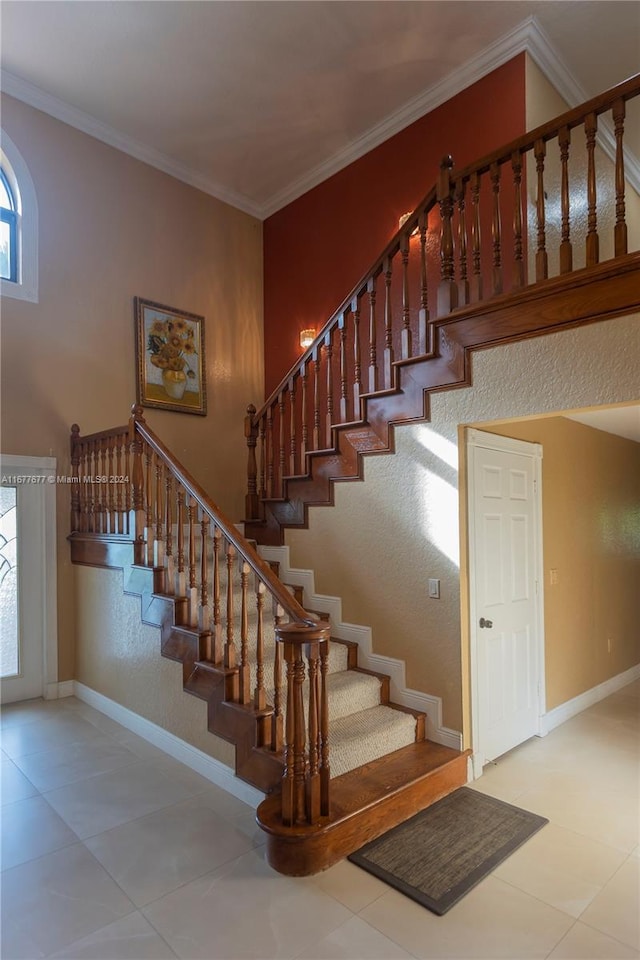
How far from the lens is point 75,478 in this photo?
15.5 feet

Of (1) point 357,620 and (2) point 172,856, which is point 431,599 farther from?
(2) point 172,856

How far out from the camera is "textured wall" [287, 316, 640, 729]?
2.70 m

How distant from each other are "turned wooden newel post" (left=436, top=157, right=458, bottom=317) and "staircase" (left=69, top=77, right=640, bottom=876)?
0.01 m

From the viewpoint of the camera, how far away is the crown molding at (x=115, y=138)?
4602 mm

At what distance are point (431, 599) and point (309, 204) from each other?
4671 millimetres

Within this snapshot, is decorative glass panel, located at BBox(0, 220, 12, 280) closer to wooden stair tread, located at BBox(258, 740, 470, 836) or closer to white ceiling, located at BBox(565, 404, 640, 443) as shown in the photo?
wooden stair tread, located at BBox(258, 740, 470, 836)

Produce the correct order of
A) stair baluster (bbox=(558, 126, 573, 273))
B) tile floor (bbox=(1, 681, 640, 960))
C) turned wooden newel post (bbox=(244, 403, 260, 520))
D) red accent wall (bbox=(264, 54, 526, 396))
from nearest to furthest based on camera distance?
1. tile floor (bbox=(1, 681, 640, 960))
2. stair baluster (bbox=(558, 126, 573, 273))
3. red accent wall (bbox=(264, 54, 526, 396))
4. turned wooden newel post (bbox=(244, 403, 260, 520))

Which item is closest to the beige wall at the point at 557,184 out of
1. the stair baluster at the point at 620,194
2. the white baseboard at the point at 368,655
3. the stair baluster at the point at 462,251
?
the stair baluster at the point at 462,251

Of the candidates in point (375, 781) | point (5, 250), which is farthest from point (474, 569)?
point (5, 250)

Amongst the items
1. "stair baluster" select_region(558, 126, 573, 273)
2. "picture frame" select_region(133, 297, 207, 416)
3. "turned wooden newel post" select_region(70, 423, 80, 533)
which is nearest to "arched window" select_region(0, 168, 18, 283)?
"picture frame" select_region(133, 297, 207, 416)

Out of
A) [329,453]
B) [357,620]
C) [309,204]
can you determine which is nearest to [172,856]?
[357,620]

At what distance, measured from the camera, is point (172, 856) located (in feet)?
8.33

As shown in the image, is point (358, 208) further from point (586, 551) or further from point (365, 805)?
point (365, 805)

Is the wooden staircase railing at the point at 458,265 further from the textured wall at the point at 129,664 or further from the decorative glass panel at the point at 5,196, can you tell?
the decorative glass panel at the point at 5,196
